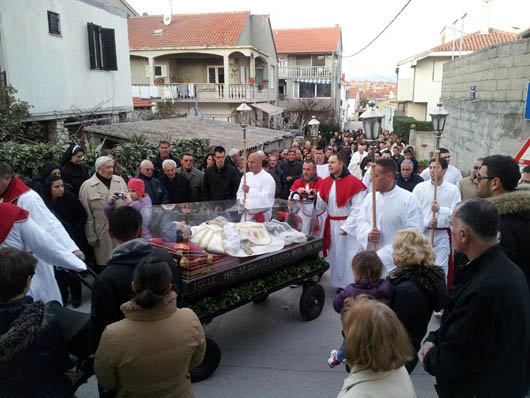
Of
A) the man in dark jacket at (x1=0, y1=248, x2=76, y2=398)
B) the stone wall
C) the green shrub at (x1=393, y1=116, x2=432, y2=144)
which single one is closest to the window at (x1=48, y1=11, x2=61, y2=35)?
the stone wall

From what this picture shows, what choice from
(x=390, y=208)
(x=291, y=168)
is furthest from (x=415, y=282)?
(x=291, y=168)

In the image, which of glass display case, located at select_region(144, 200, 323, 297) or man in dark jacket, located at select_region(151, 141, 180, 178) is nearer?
glass display case, located at select_region(144, 200, 323, 297)

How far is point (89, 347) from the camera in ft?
9.75

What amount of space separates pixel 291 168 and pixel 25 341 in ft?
31.2

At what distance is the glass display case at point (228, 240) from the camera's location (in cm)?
434

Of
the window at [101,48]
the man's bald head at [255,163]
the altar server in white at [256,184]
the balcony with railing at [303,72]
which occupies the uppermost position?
the balcony with railing at [303,72]

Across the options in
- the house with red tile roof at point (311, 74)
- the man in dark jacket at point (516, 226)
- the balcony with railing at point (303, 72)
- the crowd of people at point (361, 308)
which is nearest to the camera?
the crowd of people at point (361, 308)

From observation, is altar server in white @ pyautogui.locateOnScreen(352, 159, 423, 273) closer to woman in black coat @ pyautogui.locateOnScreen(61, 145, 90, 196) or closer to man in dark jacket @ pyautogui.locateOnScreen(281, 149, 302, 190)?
woman in black coat @ pyautogui.locateOnScreen(61, 145, 90, 196)

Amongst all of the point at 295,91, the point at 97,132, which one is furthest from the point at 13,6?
the point at 295,91

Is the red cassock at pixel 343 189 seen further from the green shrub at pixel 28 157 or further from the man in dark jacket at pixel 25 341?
the green shrub at pixel 28 157

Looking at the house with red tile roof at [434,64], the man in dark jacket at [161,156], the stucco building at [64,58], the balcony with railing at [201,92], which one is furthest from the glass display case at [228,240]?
the house with red tile roof at [434,64]

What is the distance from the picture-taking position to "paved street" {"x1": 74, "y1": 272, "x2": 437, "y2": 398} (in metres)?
4.19

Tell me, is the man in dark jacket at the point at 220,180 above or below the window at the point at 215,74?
below

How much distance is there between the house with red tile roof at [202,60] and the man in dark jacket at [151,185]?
22518 millimetres
